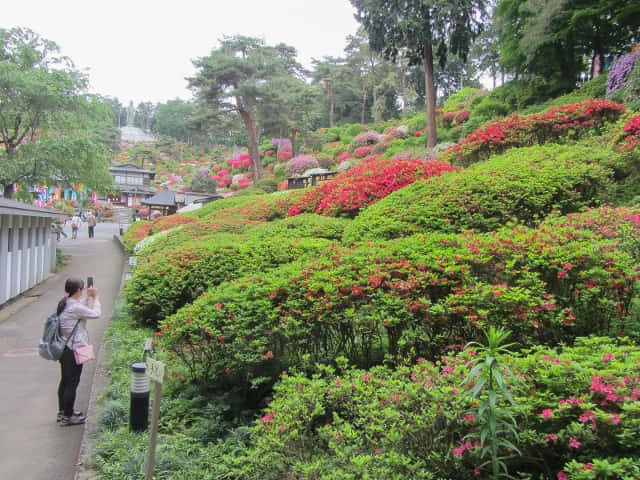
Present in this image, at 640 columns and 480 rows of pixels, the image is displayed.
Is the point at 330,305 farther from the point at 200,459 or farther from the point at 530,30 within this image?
the point at 530,30

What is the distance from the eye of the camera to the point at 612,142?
21.3 ft

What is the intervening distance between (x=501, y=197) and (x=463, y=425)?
4.11 m

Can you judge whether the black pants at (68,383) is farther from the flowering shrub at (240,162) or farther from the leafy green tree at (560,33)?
the flowering shrub at (240,162)

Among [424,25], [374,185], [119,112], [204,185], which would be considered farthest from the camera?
[119,112]

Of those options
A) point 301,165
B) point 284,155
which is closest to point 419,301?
point 301,165

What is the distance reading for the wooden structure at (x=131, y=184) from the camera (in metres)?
52.9

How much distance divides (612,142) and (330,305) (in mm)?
5966

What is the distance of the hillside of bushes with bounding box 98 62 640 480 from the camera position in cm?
189

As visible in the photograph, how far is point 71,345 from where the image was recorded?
416cm

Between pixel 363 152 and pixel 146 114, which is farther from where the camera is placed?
pixel 146 114

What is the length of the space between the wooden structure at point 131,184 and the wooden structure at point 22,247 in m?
41.8

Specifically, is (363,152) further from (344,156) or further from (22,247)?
(22,247)

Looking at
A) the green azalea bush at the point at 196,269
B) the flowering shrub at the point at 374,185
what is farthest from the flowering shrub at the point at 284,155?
the green azalea bush at the point at 196,269

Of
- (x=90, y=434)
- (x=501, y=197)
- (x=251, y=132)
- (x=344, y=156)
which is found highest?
(x=251, y=132)
